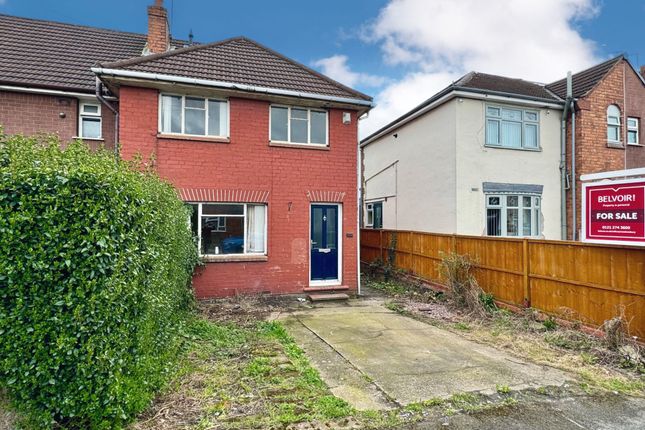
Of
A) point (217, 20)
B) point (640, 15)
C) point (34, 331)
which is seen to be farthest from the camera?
point (217, 20)

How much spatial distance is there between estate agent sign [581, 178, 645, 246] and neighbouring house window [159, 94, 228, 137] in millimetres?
8314

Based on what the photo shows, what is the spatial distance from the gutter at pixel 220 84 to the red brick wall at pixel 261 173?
1.39 feet

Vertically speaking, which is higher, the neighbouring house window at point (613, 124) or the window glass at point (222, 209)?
the neighbouring house window at point (613, 124)

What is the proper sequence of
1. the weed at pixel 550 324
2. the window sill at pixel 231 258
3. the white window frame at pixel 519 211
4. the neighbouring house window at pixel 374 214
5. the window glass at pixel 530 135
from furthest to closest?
the neighbouring house window at pixel 374 214
the window glass at pixel 530 135
the white window frame at pixel 519 211
the window sill at pixel 231 258
the weed at pixel 550 324

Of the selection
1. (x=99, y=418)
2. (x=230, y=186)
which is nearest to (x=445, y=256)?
(x=230, y=186)

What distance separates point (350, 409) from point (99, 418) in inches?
94.3

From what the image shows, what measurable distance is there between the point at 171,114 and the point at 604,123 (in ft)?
51.1

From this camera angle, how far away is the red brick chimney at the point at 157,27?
Result: 38.0 feet

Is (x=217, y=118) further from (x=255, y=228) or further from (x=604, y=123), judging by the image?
(x=604, y=123)

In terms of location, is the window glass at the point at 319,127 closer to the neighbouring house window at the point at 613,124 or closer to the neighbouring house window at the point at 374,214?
the neighbouring house window at the point at 374,214

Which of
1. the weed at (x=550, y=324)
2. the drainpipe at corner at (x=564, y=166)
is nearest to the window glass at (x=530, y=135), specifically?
the drainpipe at corner at (x=564, y=166)

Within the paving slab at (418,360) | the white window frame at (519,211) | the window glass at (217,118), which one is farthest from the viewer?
the white window frame at (519,211)

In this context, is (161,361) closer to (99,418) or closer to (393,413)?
(99,418)

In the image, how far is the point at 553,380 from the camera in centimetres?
462
